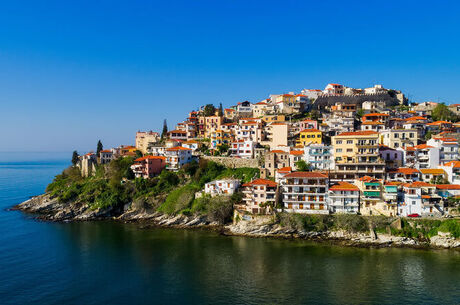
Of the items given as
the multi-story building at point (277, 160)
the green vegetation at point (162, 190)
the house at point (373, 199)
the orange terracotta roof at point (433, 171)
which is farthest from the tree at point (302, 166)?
the orange terracotta roof at point (433, 171)

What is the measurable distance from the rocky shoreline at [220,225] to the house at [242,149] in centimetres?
1342

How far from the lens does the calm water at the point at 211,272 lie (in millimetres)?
19781

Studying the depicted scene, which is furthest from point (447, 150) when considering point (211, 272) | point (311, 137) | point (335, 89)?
point (335, 89)

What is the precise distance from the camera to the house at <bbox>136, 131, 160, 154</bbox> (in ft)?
192

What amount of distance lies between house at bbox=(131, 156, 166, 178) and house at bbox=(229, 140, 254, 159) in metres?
11.5

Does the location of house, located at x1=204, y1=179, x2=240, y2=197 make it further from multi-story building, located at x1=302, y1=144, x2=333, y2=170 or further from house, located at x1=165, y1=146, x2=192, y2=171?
house, located at x1=165, y1=146, x2=192, y2=171

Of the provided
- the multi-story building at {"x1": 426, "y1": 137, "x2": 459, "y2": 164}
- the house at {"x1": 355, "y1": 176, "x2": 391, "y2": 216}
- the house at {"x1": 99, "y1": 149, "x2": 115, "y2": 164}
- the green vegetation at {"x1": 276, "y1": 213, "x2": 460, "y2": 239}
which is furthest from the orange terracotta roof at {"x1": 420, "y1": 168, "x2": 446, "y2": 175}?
the house at {"x1": 99, "y1": 149, "x2": 115, "y2": 164}

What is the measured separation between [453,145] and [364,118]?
14.9 metres

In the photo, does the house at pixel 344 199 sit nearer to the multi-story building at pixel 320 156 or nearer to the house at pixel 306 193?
the house at pixel 306 193

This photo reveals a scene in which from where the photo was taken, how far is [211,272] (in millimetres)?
23516

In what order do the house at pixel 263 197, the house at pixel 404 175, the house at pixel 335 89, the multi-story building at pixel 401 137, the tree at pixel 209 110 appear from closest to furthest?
the house at pixel 263 197 < the house at pixel 404 175 < the multi-story building at pixel 401 137 < the tree at pixel 209 110 < the house at pixel 335 89

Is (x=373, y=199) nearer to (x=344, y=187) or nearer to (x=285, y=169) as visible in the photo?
(x=344, y=187)

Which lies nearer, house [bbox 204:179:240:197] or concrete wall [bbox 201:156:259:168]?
house [bbox 204:179:240:197]

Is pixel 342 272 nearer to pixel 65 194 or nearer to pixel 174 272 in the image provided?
pixel 174 272
